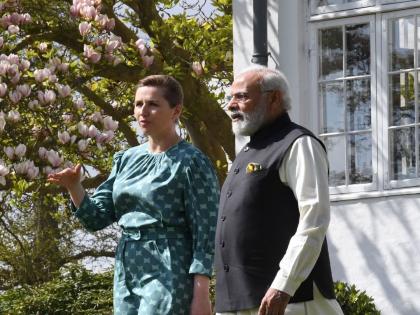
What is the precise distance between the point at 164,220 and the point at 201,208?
179 mm

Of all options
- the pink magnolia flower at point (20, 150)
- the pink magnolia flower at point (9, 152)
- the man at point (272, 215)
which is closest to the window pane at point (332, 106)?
the pink magnolia flower at point (20, 150)

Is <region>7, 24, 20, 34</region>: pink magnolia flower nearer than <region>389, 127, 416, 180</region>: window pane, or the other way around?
<region>389, 127, 416, 180</region>: window pane

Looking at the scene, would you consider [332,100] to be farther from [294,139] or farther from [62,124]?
[294,139]

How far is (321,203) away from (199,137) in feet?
31.5

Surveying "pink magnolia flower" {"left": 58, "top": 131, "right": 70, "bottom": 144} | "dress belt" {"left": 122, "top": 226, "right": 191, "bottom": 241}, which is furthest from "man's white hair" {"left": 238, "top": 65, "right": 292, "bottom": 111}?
"pink magnolia flower" {"left": 58, "top": 131, "right": 70, "bottom": 144}

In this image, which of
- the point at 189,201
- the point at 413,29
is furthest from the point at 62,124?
the point at 189,201

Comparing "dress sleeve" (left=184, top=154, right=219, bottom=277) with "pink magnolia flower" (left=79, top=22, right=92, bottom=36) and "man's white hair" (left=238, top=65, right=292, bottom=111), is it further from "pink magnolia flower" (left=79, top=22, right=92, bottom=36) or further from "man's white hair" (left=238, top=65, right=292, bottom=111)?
"pink magnolia flower" (left=79, top=22, right=92, bottom=36)

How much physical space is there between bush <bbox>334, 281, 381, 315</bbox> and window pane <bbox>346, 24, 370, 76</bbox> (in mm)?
1836

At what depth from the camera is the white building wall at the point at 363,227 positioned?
10844mm

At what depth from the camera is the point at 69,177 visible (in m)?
6.69

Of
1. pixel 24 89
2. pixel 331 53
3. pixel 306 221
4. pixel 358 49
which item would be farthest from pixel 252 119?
pixel 24 89

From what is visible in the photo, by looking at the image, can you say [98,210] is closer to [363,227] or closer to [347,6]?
[363,227]

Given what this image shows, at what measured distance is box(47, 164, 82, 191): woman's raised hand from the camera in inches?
261

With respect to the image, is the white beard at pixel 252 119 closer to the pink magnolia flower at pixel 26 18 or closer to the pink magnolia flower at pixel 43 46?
the pink magnolia flower at pixel 43 46
